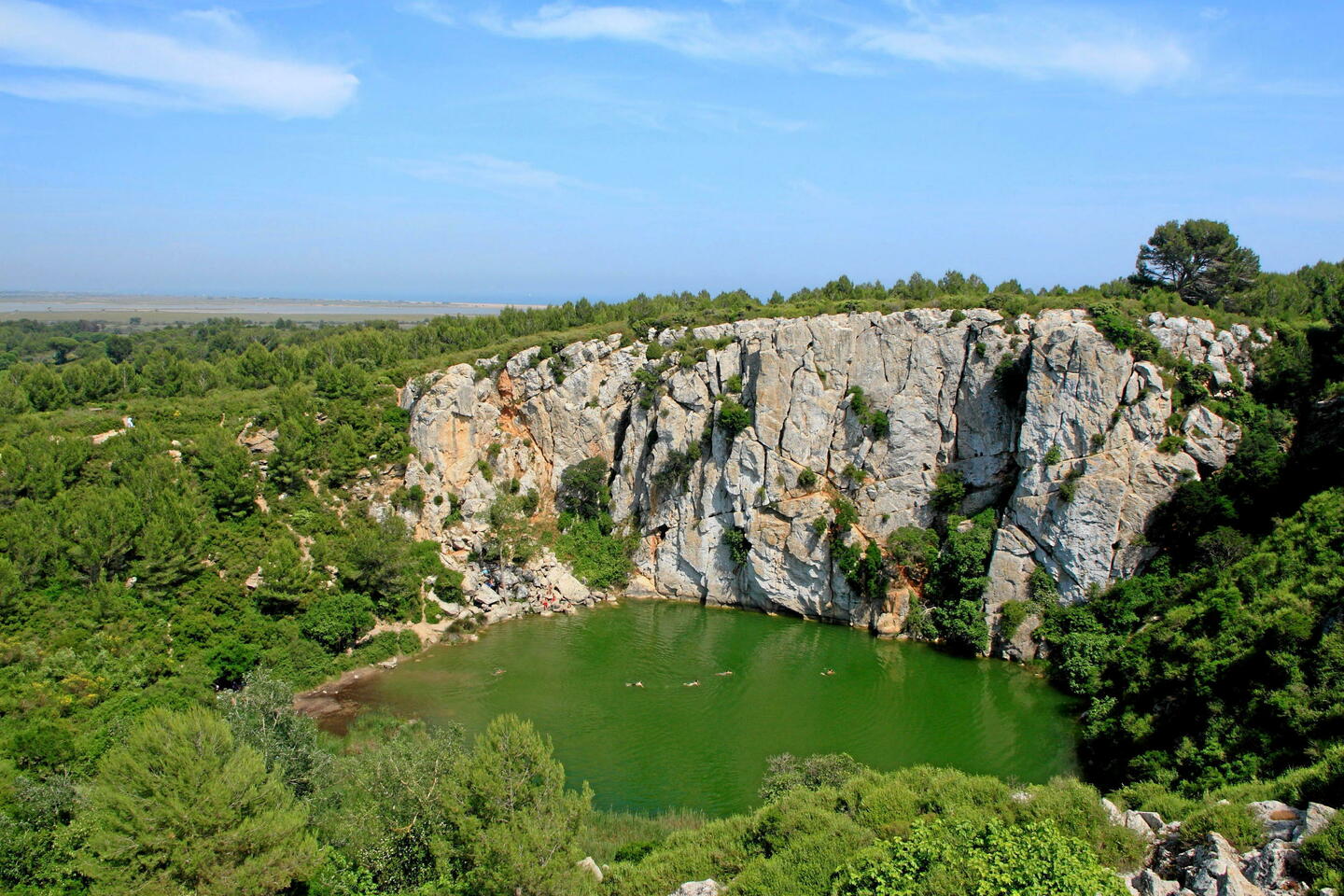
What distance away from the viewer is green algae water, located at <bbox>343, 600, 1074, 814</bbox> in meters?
22.9

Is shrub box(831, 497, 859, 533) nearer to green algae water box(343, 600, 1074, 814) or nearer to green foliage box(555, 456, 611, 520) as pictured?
green algae water box(343, 600, 1074, 814)

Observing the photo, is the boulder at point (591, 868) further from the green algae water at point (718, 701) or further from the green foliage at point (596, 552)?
the green foliage at point (596, 552)

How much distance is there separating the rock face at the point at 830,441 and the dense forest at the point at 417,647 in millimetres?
1317

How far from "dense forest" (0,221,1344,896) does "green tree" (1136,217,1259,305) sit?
5.0 inches

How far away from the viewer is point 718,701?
26.9 m

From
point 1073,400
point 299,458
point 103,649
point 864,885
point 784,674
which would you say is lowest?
point 784,674

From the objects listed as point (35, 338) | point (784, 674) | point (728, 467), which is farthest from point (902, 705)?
point (35, 338)

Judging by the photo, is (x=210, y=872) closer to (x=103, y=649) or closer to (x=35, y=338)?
(x=103, y=649)

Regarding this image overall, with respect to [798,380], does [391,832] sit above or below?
below

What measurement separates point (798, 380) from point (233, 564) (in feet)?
79.7

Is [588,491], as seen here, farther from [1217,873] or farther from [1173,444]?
[1217,873]

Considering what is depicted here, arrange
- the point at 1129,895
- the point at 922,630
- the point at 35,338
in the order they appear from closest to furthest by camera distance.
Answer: the point at 1129,895 < the point at 922,630 < the point at 35,338

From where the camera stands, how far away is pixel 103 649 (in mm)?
23578

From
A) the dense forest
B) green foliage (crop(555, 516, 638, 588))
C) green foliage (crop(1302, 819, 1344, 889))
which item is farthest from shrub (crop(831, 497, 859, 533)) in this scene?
green foliage (crop(1302, 819, 1344, 889))
